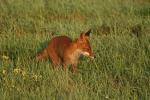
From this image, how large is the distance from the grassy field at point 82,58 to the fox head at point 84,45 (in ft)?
0.50

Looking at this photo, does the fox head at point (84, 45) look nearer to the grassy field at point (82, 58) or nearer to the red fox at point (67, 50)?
the red fox at point (67, 50)

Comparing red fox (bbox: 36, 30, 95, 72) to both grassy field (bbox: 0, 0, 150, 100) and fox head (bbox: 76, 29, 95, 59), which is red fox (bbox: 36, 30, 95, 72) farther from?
grassy field (bbox: 0, 0, 150, 100)

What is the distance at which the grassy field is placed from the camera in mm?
5855

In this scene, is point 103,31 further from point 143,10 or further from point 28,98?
point 28,98

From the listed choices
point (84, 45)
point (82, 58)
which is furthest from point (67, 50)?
point (82, 58)

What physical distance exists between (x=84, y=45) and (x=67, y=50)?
33 cm

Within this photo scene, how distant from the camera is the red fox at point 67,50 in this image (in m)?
7.41

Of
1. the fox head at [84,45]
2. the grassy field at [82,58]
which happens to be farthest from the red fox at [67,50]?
the grassy field at [82,58]

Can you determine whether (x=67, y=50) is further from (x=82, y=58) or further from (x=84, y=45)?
(x=82, y=58)

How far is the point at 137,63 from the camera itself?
7.11 m

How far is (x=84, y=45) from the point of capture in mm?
7445

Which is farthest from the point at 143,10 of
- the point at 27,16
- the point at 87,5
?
the point at 27,16

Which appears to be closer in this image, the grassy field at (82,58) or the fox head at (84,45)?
the grassy field at (82,58)

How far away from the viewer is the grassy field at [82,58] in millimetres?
5855
